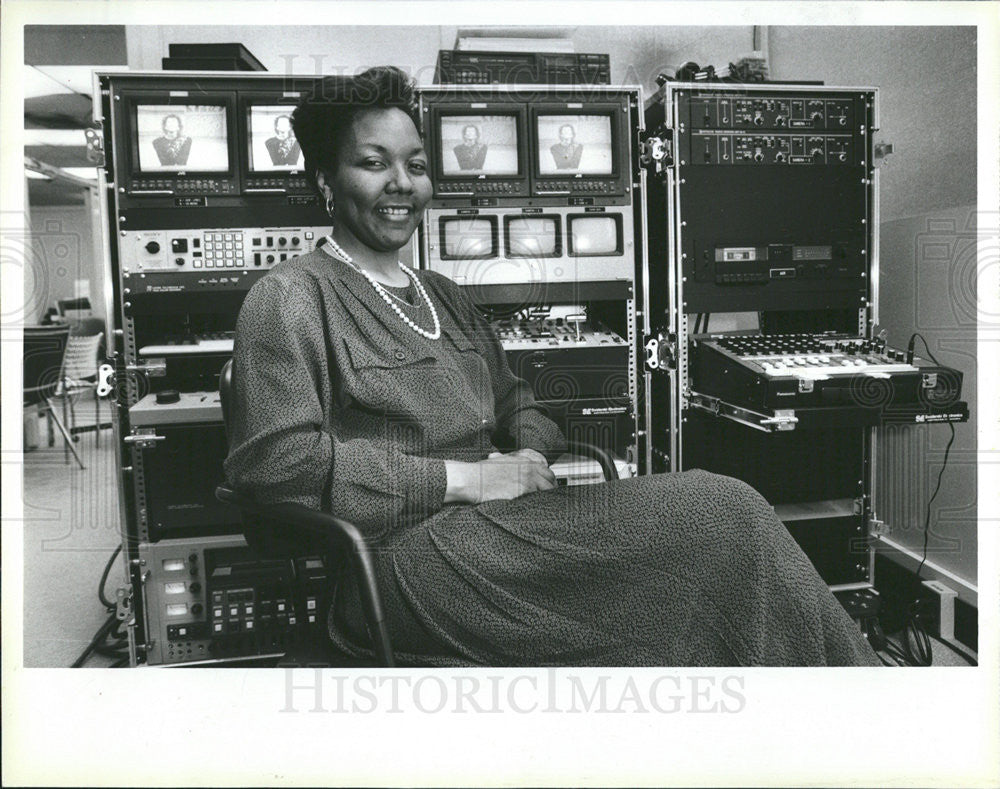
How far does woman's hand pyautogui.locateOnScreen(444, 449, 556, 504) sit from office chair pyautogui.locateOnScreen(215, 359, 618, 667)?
0.22m

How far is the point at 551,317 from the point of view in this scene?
2.46 m

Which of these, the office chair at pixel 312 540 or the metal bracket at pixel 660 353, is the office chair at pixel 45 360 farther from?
the metal bracket at pixel 660 353

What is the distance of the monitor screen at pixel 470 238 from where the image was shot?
223 cm

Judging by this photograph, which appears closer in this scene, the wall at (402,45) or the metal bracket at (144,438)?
the metal bracket at (144,438)

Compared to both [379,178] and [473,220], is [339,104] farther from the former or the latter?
[473,220]

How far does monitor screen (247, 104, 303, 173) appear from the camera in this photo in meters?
2.11

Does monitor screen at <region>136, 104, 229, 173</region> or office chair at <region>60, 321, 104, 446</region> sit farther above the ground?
monitor screen at <region>136, 104, 229, 173</region>

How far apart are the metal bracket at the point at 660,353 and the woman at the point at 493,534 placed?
3.41 ft

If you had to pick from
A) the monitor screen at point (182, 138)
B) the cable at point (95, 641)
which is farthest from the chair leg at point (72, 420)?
the monitor screen at point (182, 138)

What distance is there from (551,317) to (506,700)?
4.95ft

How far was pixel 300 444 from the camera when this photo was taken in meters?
1.17

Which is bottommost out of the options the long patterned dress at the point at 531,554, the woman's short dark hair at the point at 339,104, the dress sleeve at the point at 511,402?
the long patterned dress at the point at 531,554

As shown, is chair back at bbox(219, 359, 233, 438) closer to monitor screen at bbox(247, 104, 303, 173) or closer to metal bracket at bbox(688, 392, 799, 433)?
monitor screen at bbox(247, 104, 303, 173)

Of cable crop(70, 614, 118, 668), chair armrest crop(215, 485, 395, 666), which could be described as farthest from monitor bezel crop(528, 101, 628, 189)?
cable crop(70, 614, 118, 668)
